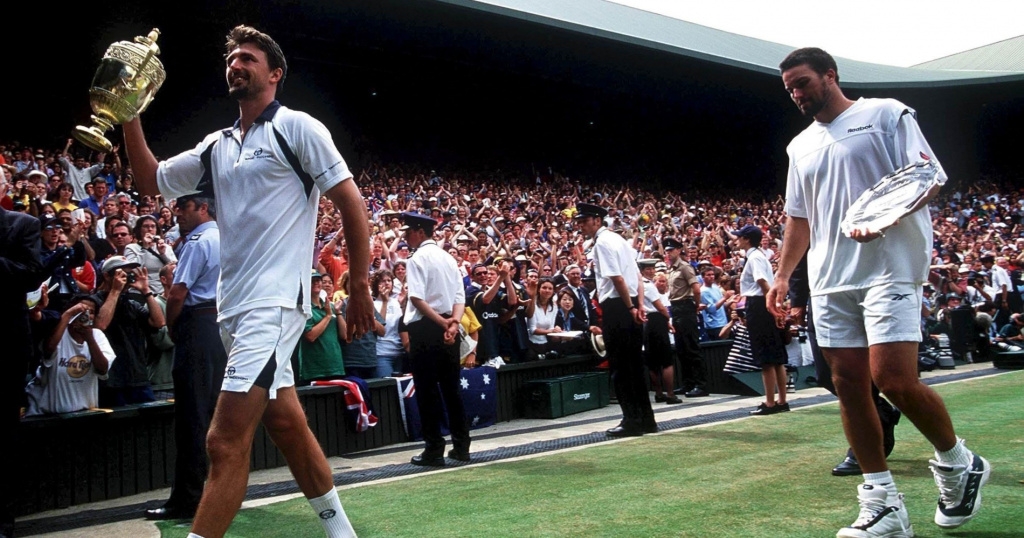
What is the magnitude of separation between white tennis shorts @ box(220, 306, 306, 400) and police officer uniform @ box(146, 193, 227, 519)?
2059 millimetres

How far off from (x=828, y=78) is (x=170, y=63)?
21.4m

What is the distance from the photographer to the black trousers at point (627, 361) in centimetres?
782

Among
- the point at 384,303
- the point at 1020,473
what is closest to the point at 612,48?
the point at 384,303

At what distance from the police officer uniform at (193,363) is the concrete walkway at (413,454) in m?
0.30

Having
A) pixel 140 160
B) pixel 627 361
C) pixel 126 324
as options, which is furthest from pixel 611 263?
pixel 140 160

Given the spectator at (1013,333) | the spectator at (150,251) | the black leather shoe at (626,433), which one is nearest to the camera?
the black leather shoe at (626,433)

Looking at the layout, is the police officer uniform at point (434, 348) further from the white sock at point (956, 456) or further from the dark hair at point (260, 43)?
the white sock at point (956, 456)

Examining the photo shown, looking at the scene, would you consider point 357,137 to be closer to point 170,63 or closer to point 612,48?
point 170,63

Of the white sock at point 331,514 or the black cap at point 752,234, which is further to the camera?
the black cap at point 752,234

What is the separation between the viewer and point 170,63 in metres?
22.2

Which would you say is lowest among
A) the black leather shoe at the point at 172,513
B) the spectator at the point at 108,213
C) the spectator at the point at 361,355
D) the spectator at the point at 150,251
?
the black leather shoe at the point at 172,513

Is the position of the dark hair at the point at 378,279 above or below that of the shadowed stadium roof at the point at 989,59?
below

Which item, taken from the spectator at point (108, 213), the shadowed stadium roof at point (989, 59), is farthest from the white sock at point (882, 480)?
the shadowed stadium roof at point (989, 59)

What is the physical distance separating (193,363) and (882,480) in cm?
382
